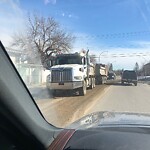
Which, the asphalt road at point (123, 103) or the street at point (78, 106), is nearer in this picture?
the street at point (78, 106)

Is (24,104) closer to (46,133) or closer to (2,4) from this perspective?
(46,133)

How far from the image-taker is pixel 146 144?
115 inches

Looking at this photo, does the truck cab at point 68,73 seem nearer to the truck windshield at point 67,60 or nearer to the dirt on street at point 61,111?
the truck windshield at point 67,60

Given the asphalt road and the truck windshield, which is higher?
the truck windshield

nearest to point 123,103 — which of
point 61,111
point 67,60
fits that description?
point 61,111

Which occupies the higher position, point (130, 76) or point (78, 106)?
point (130, 76)

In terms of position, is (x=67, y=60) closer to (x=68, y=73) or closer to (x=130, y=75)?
(x=68, y=73)

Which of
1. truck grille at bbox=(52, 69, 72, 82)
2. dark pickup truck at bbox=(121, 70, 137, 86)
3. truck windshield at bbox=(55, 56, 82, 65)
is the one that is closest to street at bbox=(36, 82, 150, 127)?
truck grille at bbox=(52, 69, 72, 82)

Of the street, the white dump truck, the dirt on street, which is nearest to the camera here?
the dirt on street

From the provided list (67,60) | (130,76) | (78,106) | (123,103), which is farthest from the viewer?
(130,76)

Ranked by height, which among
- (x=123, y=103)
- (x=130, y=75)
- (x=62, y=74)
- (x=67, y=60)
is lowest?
(x=123, y=103)

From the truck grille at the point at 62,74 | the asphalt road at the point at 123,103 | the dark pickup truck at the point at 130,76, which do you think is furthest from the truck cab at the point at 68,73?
the dark pickup truck at the point at 130,76

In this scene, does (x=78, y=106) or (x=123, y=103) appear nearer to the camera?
(x=78, y=106)

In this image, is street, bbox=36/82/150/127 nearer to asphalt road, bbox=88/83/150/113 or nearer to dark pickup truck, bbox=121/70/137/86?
asphalt road, bbox=88/83/150/113
